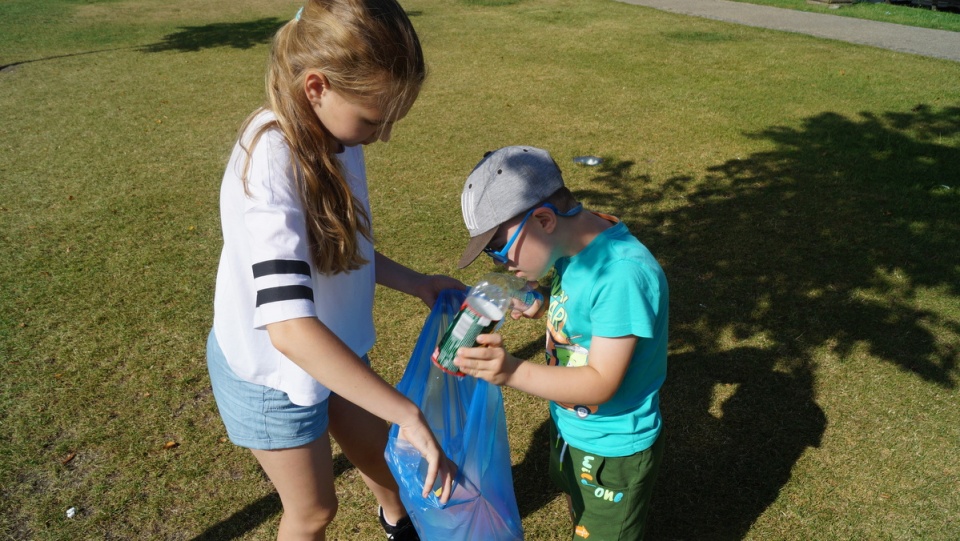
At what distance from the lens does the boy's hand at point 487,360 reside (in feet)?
5.88

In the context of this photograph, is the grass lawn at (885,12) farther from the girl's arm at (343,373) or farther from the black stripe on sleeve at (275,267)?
the black stripe on sleeve at (275,267)

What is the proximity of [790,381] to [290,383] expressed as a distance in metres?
2.70

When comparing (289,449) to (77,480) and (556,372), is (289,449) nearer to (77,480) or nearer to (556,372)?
(556,372)

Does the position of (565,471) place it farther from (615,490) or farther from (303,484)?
(303,484)

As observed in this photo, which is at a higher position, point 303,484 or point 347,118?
point 347,118

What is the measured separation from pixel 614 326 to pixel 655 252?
3.11 metres

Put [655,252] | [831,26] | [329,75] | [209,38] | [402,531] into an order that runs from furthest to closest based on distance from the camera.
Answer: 1. [209,38]
2. [831,26]
3. [655,252]
4. [402,531]
5. [329,75]

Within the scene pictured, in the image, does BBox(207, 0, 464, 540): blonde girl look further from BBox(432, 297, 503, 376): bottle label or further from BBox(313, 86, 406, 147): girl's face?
BBox(432, 297, 503, 376): bottle label

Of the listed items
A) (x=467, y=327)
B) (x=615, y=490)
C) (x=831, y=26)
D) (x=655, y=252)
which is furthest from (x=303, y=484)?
(x=831, y=26)

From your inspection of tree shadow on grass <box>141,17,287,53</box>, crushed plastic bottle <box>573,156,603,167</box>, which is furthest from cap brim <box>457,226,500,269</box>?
tree shadow on grass <box>141,17,287,53</box>

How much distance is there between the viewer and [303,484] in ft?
6.59

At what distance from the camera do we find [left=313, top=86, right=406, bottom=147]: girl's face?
1.61 meters

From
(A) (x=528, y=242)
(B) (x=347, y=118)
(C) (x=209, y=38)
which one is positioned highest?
(B) (x=347, y=118)

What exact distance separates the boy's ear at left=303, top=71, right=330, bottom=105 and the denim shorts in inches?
29.4
